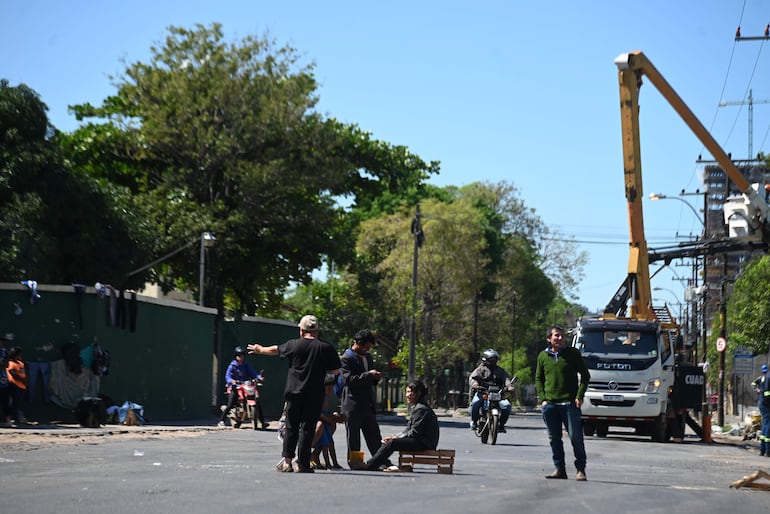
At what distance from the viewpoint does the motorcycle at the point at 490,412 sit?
2512cm

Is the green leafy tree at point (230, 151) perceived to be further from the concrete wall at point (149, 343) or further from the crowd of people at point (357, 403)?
the crowd of people at point (357, 403)

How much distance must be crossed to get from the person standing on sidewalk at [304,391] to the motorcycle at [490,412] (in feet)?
34.8

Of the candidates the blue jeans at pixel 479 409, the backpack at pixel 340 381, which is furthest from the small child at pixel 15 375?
the backpack at pixel 340 381

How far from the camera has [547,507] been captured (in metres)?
11.6

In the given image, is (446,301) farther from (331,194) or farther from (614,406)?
(614,406)

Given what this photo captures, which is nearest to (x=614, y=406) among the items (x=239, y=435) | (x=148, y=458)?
(x=239, y=435)

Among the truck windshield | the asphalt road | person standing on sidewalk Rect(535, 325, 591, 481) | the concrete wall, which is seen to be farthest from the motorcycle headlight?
person standing on sidewalk Rect(535, 325, 591, 481)

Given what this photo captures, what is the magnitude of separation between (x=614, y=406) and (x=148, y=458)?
51.5 feet

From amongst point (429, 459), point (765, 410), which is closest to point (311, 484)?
point (429, 459)

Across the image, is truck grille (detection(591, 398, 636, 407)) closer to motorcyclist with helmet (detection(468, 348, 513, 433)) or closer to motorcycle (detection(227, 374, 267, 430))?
motorcyclist with helmet (detection(468, 348, 513, 433))

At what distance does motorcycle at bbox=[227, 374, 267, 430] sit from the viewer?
28.3m

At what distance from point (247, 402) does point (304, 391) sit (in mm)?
13971

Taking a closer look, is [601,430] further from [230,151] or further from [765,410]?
[230,151]

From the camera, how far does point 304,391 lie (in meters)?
14.7
